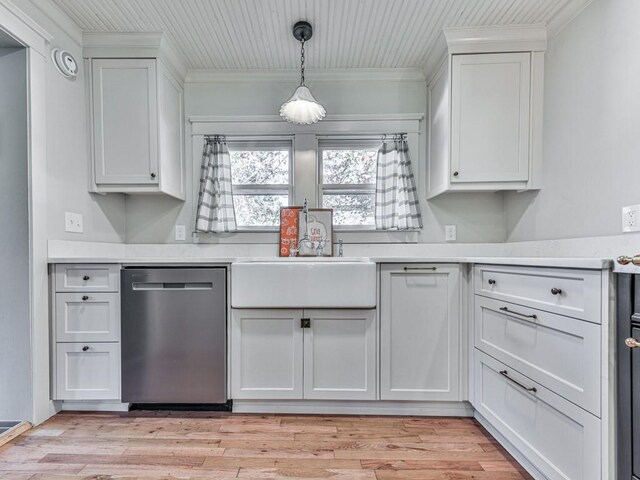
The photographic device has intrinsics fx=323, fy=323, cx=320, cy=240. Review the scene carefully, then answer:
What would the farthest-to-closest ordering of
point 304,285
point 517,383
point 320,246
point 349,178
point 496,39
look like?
point 349,178 < point 320,246 < point 496,39 < point 304,285 < point 517,383

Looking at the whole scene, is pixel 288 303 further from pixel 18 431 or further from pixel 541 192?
pixel 541 192

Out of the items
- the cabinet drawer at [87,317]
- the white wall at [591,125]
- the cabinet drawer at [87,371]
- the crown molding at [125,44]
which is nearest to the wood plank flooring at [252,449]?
the cabinet drawer at [87,371]

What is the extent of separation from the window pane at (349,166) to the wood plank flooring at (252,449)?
1.64m

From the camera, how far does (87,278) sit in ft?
6.02

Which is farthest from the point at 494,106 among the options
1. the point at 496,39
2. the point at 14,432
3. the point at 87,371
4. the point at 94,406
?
the point at 14,432

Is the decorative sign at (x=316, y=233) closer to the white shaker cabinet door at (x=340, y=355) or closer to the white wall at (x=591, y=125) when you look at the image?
the white shaker cabinet door at (x=340, y=355)

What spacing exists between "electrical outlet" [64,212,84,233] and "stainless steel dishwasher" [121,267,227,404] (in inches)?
21.9

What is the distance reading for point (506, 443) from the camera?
1542mm

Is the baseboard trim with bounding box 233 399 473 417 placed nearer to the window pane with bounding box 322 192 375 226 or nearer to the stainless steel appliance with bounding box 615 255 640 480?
the stainless steel appliance with bounding box 615 255 640 480

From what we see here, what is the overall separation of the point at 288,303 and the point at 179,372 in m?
0.72

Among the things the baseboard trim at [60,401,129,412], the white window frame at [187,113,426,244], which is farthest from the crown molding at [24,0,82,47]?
the baseboard trim at [60,401,129,412]

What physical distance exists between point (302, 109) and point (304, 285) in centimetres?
111

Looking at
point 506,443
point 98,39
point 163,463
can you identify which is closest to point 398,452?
point 506,443

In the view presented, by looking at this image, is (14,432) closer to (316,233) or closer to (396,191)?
(316,233)
